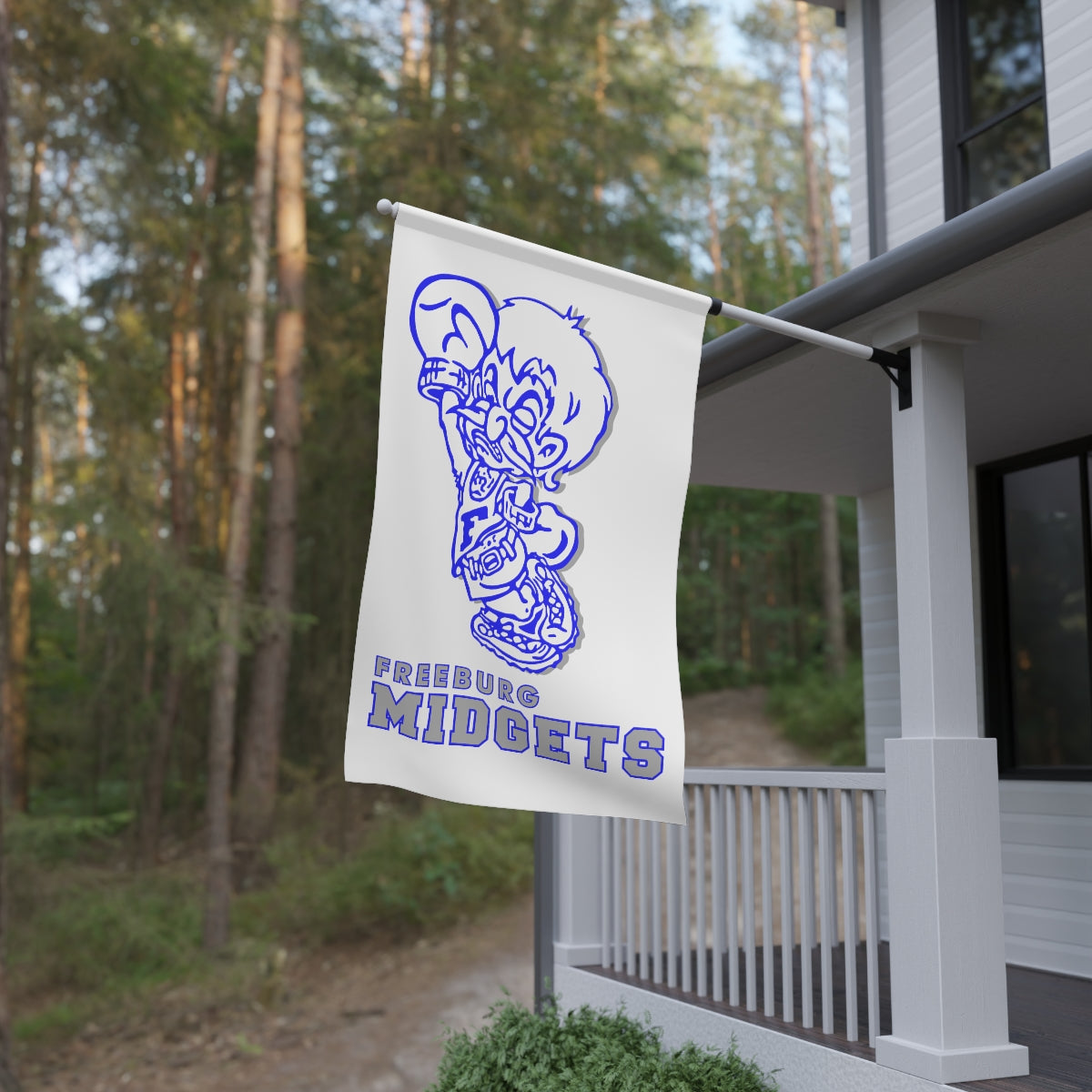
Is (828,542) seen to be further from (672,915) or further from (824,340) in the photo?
(824,340)

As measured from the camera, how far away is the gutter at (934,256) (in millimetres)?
3334

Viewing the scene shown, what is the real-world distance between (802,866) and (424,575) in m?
2.01

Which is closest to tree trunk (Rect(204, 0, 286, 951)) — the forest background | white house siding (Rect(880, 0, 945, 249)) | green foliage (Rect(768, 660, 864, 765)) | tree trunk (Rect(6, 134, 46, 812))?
the forest background

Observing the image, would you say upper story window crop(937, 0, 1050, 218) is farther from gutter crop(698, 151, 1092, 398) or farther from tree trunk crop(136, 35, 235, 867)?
tree trunk crop(136, 35, 235, 867)

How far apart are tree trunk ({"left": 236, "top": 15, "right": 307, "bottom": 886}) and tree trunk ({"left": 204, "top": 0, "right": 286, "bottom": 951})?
0.78ft

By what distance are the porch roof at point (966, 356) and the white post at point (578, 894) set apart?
6.61 ft

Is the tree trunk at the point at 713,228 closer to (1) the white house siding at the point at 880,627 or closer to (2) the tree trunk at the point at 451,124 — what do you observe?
(2) the tree trunk at the point at 451,124

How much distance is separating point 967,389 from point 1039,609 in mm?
1594

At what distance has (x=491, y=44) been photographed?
1664cm

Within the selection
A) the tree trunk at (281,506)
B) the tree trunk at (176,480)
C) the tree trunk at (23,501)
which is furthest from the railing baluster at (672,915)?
the tree trunk at (176,480)

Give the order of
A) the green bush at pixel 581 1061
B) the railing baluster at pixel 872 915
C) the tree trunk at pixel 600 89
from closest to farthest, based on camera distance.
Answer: the railing baluster at pixel 872 915 < the green bush at pixel 581 1061 < the tree trunk at pixel 600 89

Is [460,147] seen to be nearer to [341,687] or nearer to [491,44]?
[491,44]

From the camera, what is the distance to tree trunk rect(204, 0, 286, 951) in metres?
12.7

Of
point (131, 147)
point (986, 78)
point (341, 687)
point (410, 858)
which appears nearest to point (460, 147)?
point (131, 147)
